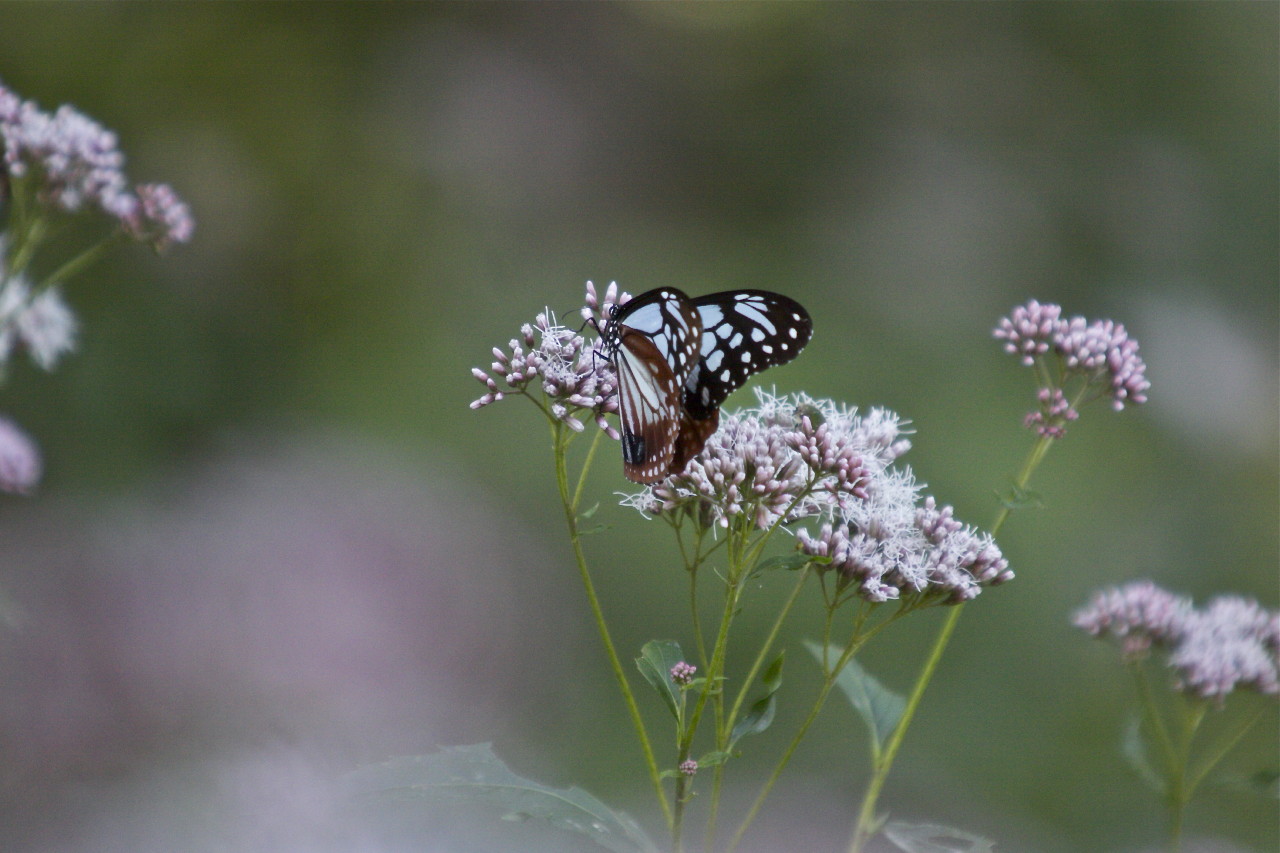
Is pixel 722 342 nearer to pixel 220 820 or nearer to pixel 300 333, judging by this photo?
pixel 220 820

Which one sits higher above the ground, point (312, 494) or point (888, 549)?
point (312, 494)

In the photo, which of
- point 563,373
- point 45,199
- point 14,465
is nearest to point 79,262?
point 45,199

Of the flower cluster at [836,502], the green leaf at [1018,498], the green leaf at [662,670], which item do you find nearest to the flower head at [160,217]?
the flower cluster at [836,502]

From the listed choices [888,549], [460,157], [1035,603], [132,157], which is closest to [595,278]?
[460,157]

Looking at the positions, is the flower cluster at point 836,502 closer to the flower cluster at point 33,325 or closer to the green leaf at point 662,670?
the green leaf at point 662,670

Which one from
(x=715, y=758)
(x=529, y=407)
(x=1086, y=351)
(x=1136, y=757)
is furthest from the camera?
(x=529, y=407)

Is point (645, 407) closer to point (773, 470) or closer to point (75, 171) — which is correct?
point (773, 470)
